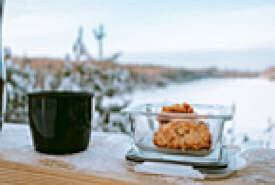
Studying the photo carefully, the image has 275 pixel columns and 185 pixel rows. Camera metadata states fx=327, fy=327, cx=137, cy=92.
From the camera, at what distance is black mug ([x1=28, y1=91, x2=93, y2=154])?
554 millimetres

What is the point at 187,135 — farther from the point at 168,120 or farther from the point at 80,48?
the point at 80,48

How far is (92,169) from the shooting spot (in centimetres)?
50

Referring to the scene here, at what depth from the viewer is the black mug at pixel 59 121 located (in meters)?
0.55

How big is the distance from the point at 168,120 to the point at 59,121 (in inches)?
7.3

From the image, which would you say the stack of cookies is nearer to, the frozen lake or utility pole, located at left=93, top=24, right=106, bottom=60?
the frozen lake

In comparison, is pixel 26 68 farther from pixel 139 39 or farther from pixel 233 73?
pixel 233 73

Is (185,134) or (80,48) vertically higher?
(80,48)

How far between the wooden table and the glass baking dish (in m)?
0.04

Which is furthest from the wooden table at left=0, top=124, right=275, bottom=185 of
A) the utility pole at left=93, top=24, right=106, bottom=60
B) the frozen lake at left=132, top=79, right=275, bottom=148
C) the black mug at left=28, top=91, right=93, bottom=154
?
the utility pole at left=93, top=24, right=106, bottom=60

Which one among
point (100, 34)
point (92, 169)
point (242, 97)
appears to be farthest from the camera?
point (100, 34)

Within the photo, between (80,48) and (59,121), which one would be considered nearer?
(59,121)

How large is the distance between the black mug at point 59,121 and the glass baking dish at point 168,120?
0.29ft

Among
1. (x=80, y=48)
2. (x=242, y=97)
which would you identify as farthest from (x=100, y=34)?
(x=242, y=97)

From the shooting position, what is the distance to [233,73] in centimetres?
115
